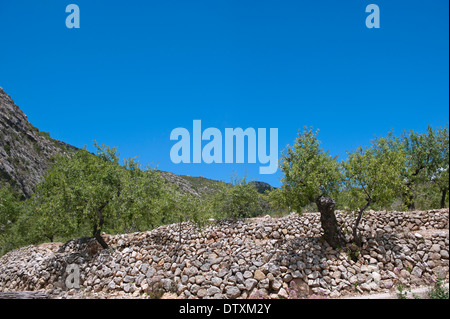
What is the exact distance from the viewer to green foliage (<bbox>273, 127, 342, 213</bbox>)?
17359 mm

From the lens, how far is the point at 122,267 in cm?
1886

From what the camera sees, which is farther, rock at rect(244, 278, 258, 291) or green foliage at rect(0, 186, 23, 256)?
green foliage at rect(0, 186, 23, 256)

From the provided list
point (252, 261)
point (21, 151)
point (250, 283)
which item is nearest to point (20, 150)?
point (21, 151)

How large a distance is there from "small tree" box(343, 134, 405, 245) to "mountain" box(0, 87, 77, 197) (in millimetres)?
57631

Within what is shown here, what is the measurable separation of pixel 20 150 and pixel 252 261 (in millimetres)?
80023

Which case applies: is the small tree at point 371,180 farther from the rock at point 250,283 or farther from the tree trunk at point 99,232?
the tree trunk at point 99,232

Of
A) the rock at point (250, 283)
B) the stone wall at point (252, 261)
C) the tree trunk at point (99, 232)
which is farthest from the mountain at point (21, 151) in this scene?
the rock at point (250, 283)

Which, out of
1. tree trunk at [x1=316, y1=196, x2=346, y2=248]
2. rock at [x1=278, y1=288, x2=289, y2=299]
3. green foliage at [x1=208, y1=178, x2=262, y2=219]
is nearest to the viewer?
rock at [x1=278, y1=288, x2=289, y2=299]

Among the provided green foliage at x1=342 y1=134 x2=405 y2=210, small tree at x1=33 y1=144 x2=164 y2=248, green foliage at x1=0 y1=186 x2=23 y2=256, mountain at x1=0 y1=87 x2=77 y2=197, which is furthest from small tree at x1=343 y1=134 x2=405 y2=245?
mountain at x1=0 y1=87 x2=77 y2=197

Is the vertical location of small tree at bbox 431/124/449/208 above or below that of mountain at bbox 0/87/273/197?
below

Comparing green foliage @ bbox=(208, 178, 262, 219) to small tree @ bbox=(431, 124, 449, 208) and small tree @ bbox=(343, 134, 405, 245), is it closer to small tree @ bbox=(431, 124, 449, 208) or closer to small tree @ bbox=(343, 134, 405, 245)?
small tree @ bbox=(343, 134, 405, 245)

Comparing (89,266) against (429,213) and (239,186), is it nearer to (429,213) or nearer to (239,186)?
(239,186)
